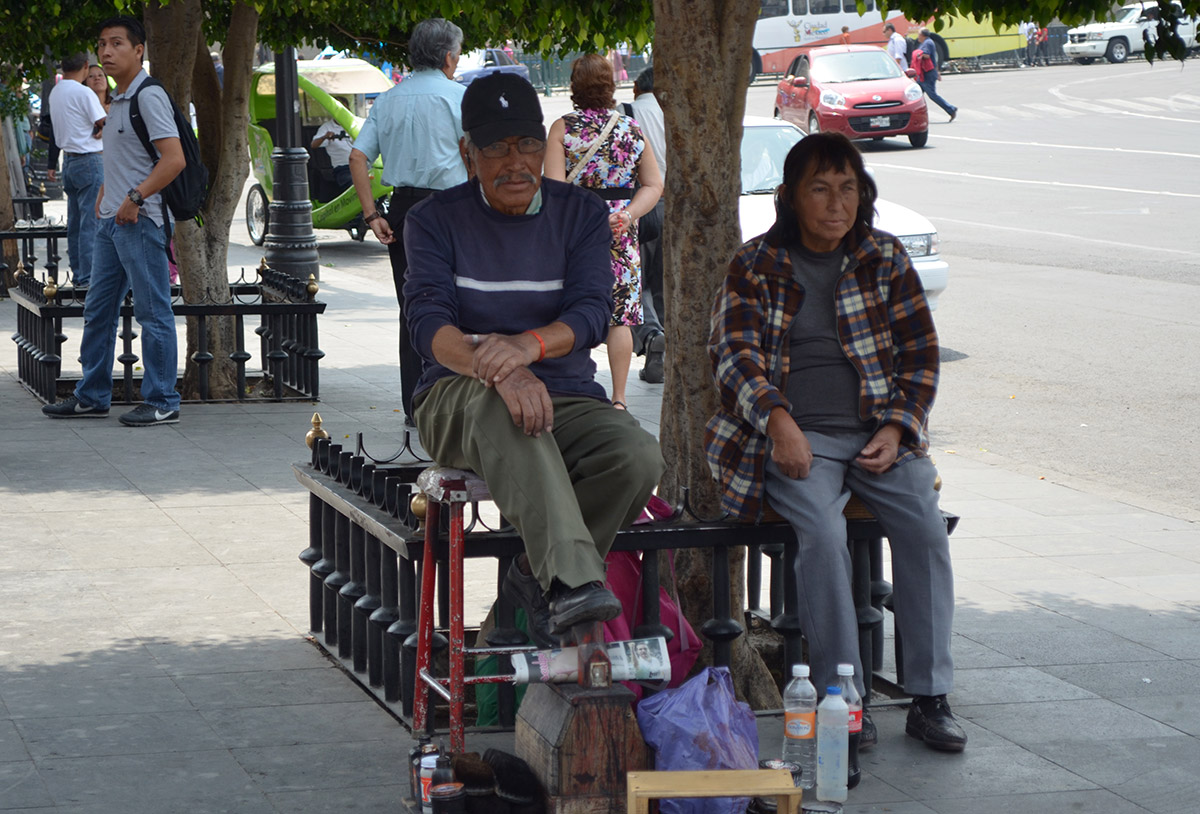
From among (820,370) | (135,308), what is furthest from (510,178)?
(135,308)

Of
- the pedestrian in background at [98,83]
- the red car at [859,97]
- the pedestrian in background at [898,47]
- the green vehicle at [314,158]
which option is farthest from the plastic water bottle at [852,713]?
the pedestrian in background at [898,47]

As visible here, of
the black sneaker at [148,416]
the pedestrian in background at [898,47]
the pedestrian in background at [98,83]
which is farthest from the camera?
the pedestrian in background at [898,47]

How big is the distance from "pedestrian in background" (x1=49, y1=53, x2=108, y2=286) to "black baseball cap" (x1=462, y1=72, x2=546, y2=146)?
932 centimetres

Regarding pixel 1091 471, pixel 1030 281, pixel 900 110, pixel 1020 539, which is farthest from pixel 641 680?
pixel 900 110

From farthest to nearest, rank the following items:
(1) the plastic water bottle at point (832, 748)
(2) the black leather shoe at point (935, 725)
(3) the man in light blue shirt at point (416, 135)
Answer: (3) the man in light blue shirt at point (416, 135) → (2) the black leather shoe at point (935, 725) → (1) the plastic water bottle at point (832, 748)

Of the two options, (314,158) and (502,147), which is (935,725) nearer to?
(502,147)

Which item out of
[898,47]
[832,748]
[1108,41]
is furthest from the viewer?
[1108,41]

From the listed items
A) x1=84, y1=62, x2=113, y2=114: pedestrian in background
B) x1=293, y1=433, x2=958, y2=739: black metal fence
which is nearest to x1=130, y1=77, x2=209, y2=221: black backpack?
x1=293, y1=433, x2=958, y2=739: black metal fence

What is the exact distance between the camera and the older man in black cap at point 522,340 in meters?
3.98

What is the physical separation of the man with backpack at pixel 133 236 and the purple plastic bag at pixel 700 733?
17.6ft

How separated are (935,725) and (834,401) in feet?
3.00

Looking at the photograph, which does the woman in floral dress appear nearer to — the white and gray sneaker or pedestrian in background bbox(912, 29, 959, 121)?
the white and gray sneaker

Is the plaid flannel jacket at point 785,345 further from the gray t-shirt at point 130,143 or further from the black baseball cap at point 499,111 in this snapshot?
the gray t-shirt at point 130,143

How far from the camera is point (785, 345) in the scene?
15.1 ft
